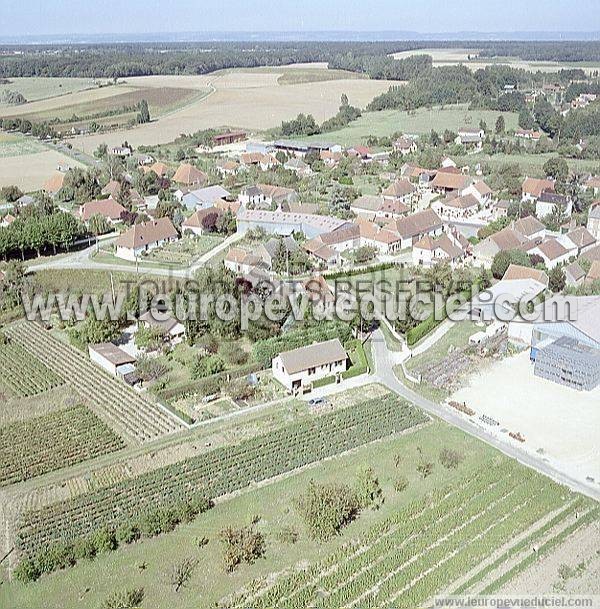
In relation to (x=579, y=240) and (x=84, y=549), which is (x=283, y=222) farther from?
(x=84, y=549)

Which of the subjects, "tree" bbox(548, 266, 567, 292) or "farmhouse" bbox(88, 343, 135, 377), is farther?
"tree" bbox(548, 266, 567, 292)

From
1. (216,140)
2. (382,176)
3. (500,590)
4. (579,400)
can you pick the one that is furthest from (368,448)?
(216,140)

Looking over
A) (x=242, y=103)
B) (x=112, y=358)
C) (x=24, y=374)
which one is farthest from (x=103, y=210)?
(x=242, y=103)

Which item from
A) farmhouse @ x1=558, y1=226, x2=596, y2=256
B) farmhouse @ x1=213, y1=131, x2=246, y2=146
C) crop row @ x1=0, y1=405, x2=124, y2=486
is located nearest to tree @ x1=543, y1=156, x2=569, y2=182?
farmhouse @ x1=558, y1=226, x2=596, y2=256

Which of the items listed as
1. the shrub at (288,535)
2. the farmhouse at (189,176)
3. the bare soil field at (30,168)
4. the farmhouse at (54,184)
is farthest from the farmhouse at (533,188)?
the bare soil field at (30,168)

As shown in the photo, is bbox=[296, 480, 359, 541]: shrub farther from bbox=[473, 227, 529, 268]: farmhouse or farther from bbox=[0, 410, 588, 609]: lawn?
bbox=[473, 227, 529, 268]: farmhouse

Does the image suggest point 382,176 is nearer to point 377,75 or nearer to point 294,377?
point 294,377
